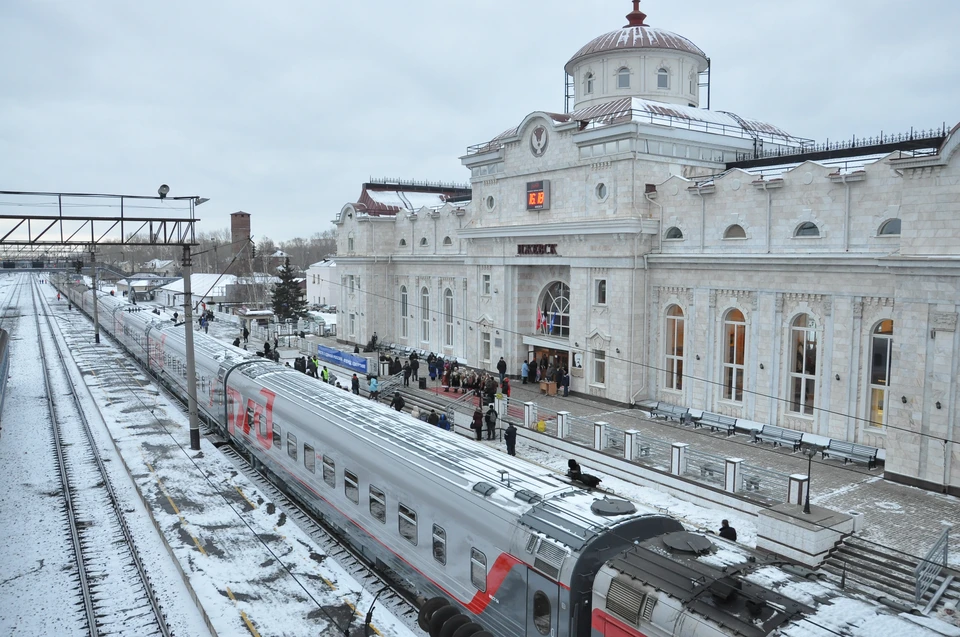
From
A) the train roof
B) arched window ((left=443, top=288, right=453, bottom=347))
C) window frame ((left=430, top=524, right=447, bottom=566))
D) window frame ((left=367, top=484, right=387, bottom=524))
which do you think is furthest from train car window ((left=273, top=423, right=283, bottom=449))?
arched window ((left=443, top=288, right=453, bottom=347))

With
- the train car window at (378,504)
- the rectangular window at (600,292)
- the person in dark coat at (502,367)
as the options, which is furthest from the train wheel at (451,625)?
the person in dark coat at (502,367)

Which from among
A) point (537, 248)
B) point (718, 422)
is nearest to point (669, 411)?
point (718, 422)

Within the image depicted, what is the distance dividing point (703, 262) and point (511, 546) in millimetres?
17367

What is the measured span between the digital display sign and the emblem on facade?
1.31m

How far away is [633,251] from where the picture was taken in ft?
87.1

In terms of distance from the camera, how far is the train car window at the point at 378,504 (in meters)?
13.1

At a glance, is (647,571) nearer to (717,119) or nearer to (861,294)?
(861,294)

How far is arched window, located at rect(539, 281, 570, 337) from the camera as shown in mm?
31516

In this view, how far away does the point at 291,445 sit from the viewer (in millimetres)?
17391

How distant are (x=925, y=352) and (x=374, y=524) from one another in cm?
1413

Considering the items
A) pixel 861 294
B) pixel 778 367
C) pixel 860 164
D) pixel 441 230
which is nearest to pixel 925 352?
pixel 861 294

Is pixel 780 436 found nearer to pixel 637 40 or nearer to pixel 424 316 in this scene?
pixel 637 40

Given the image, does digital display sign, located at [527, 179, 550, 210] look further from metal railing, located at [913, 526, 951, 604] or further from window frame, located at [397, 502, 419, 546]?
metal railing, located at [913, 526, 951, 604]

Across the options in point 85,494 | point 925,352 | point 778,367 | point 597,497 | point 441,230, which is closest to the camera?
point 597,497
